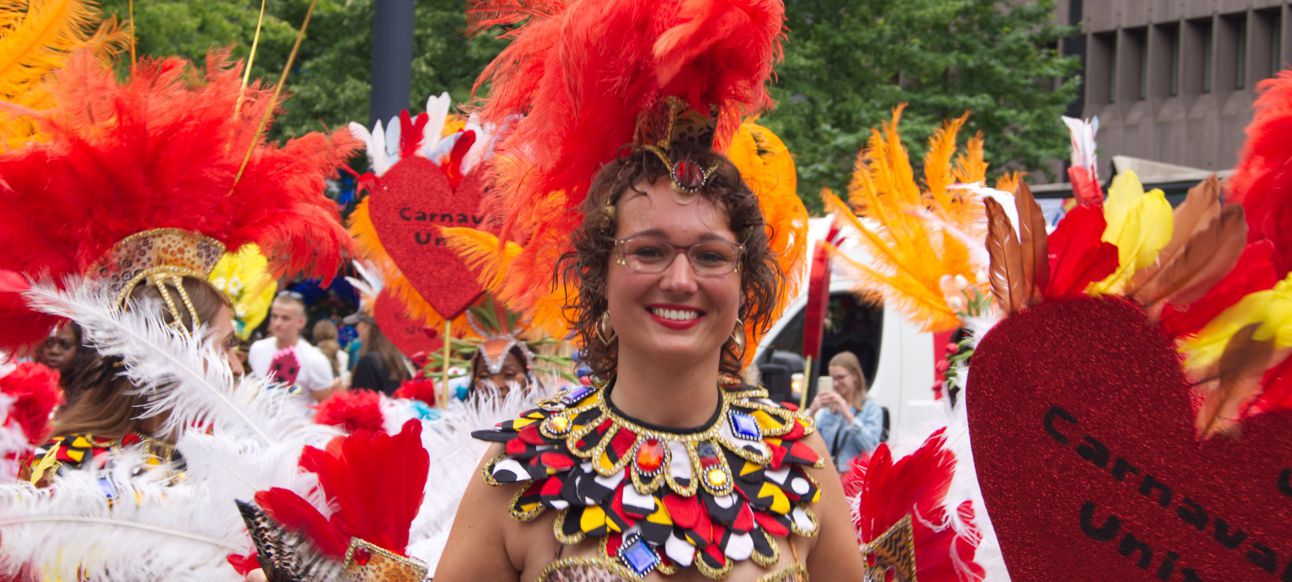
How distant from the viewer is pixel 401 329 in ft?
21.0

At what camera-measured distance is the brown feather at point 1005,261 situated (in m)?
2.17

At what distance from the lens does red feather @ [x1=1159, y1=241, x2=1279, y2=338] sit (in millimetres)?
1955

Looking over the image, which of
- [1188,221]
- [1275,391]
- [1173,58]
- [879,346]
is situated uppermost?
Result: [1188,221]

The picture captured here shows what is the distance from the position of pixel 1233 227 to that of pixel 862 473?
1.44m

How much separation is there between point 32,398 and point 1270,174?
350cm

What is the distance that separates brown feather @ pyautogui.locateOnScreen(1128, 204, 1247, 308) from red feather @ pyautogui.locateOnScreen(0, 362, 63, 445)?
319 cm

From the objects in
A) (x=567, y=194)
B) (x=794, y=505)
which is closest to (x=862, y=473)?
(x=794, y=505)

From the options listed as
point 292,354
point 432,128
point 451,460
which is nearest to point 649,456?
point 451,460

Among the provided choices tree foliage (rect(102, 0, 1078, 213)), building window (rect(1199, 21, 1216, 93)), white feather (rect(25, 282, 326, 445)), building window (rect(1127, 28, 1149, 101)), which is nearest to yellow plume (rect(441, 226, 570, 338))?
white feather (rect(25, 282, 326, 445))

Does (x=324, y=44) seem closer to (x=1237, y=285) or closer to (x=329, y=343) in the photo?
(x=329, y=343)

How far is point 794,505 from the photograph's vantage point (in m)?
2.48

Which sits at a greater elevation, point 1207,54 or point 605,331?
point 605,331

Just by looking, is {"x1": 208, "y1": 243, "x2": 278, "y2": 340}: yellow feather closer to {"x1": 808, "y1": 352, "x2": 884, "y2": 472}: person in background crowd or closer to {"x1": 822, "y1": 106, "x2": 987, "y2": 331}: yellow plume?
{"x1": 808, "y1": 352, "x2": 884, "y2": 472}: person in background crowd

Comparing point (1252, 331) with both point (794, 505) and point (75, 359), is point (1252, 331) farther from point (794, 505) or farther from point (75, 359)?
point (75, 359)
